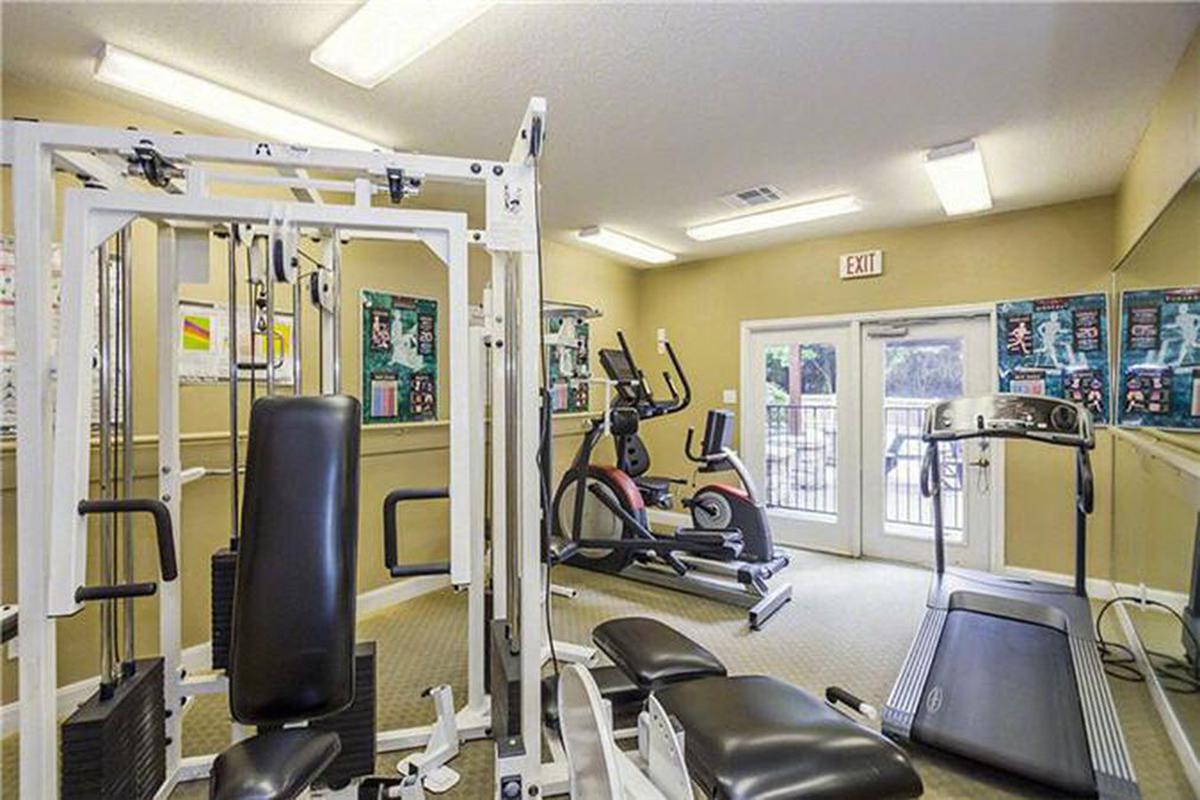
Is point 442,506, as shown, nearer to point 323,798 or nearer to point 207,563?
point 207,563

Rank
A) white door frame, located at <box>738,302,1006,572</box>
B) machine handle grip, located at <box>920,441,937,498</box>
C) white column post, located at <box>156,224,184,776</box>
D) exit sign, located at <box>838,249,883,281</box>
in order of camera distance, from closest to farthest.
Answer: white column post, located at <box>156,224,184,776</box> < machine handle grip, located at <box>920,441,937,498</box> < white door frame, located at <box>738,302,1006,572</box> < exit sign, located at <box>838,249,883,281</box>

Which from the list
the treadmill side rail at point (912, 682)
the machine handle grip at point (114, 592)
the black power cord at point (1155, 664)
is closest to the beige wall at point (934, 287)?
the black power cord at point (1155, 664)

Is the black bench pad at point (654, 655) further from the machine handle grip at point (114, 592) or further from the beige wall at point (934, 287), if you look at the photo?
the beige wall at point (934, 287)

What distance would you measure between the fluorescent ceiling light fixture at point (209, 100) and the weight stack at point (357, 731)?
1.92 meters

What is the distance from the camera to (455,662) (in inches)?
113

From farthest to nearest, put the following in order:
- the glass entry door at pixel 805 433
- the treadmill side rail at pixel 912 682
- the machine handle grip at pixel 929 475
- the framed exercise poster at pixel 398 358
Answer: the glass entry door at pixel 805 433, the framed exercise poster at pixel 398 358, the machine handle grip at pixel 929 475, the treadmill side rail at pixel 912 682

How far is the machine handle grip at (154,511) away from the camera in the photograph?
1.35m

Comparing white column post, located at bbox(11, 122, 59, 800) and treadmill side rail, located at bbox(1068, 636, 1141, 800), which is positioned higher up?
white column post, located at bbox(11, 122, 59, 800)

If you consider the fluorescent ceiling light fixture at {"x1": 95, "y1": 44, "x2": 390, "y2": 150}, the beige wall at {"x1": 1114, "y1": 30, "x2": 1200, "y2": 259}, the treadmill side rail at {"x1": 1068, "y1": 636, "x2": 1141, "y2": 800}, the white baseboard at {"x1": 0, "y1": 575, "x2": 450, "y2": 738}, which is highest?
the fluorescent ceiling light fixture at {"x1": 95, "y1": 44, "x2": 390, "y2": 150}

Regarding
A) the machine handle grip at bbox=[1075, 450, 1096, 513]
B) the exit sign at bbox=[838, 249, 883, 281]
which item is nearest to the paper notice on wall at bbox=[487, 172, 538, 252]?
the machine handle grip at bbox=[1075, 450, 1096, 513]

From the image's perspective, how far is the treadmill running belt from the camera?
189cm

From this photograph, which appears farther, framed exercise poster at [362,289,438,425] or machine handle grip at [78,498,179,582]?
framed exercise poster at [362,289,438,425]

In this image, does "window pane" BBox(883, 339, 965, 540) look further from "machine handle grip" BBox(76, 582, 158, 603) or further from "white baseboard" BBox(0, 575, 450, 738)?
"machine handle grip" BBox(76, 582, 158, 603)

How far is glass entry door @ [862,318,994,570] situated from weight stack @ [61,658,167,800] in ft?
15.1
